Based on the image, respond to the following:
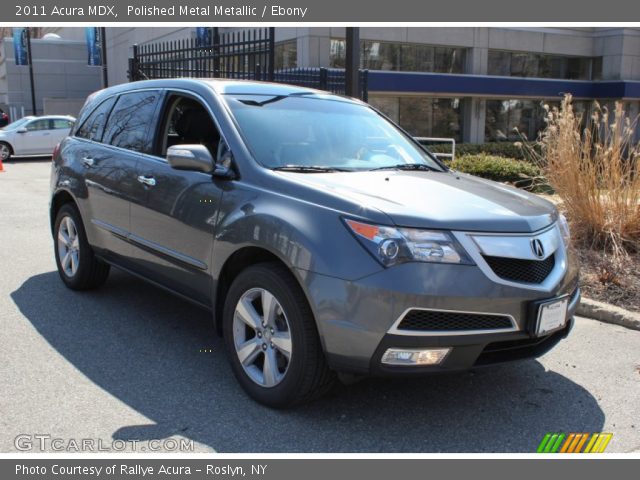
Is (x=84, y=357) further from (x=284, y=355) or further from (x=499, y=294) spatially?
(x=499, y=294)

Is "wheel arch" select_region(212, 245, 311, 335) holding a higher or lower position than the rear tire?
higher

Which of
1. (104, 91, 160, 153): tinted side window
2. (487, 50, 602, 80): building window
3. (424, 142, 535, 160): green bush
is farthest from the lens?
(487, 50, 602, 80): building window

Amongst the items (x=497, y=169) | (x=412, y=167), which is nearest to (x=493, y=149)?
(x=497, y=169)

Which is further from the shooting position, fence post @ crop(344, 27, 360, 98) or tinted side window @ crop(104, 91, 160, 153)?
fence post @ crop(344, 27, 360, 98)

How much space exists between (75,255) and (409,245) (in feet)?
12.6

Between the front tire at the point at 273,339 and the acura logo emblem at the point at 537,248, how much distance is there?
1235 millimetres

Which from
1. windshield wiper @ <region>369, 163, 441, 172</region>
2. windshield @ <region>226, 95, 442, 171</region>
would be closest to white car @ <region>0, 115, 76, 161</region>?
windshield @ <region>226, 95, 442, 171</region>

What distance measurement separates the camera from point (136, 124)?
513 cm

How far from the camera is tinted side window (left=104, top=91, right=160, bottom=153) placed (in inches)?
196

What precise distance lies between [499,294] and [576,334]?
230cm

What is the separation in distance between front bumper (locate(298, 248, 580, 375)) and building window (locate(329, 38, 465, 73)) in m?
21.3

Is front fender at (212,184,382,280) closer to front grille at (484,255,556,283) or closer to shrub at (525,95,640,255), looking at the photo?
front grille at (484,255,556,283)

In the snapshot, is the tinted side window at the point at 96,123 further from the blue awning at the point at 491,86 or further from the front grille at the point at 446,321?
the blue awning at the point at 491,86

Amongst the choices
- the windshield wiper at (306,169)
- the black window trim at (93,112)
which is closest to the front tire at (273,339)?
the windshield wiper at (306,169)
